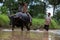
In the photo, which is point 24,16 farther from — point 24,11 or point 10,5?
point 10,5

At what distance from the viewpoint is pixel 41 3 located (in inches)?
1473

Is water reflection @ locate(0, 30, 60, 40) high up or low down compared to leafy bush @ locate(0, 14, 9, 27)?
up

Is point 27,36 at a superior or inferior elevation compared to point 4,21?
superior

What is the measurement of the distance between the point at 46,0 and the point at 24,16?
2318cm

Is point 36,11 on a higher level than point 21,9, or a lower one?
lower

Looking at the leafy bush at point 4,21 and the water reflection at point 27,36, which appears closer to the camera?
the water reflection at point 27,36

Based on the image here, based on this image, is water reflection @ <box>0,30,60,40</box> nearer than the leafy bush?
Yes

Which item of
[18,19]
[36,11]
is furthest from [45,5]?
[18,19]

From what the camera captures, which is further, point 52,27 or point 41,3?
point 41,3

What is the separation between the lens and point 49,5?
39.8 metres

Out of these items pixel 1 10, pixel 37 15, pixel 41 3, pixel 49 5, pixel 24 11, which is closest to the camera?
pixel 24 11

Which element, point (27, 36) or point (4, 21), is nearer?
point (27, 36)

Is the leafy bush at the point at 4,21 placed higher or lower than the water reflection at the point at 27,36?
lower

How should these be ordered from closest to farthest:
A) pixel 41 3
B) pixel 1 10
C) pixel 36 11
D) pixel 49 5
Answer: pixel 1 10, pixel 36 11, pixel 41 3, pixel 49 5
